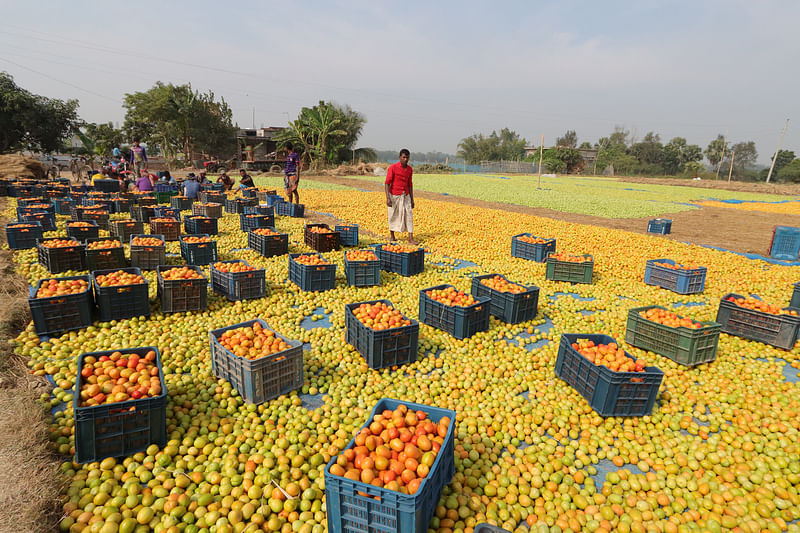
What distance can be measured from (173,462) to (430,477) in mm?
2500

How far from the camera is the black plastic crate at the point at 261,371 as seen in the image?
14.7 feet

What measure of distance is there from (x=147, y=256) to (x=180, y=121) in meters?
49.3

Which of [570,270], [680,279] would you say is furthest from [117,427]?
[680,279]

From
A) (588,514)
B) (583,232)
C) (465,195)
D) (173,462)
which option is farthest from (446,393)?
(465,195)

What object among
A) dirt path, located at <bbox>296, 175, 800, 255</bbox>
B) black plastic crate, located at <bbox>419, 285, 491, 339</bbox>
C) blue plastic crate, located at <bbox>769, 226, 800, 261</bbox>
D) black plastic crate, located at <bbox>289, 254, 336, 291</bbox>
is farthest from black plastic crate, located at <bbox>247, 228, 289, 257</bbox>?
blue plastic crate, located at <bbox>769, 226, 800, 261</bbox>

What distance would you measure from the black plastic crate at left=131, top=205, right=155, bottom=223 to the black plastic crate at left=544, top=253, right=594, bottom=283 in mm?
13030

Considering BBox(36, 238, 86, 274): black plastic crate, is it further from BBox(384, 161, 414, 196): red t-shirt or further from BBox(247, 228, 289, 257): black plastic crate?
BBox(384, 161, 414, 196): red t-shirt

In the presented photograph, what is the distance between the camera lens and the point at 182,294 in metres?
6.83

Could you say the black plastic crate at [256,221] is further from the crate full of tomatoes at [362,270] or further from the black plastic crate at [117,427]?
the black plastic crate at [117,427]

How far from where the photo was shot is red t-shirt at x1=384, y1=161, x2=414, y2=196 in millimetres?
11586

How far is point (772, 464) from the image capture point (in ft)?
12.9

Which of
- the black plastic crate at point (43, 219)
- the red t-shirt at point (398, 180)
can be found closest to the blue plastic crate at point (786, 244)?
the red t-shirt at point (398, 180)

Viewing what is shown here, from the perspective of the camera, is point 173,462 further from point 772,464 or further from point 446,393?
point 772,464

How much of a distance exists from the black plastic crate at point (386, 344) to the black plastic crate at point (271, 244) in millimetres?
5589
